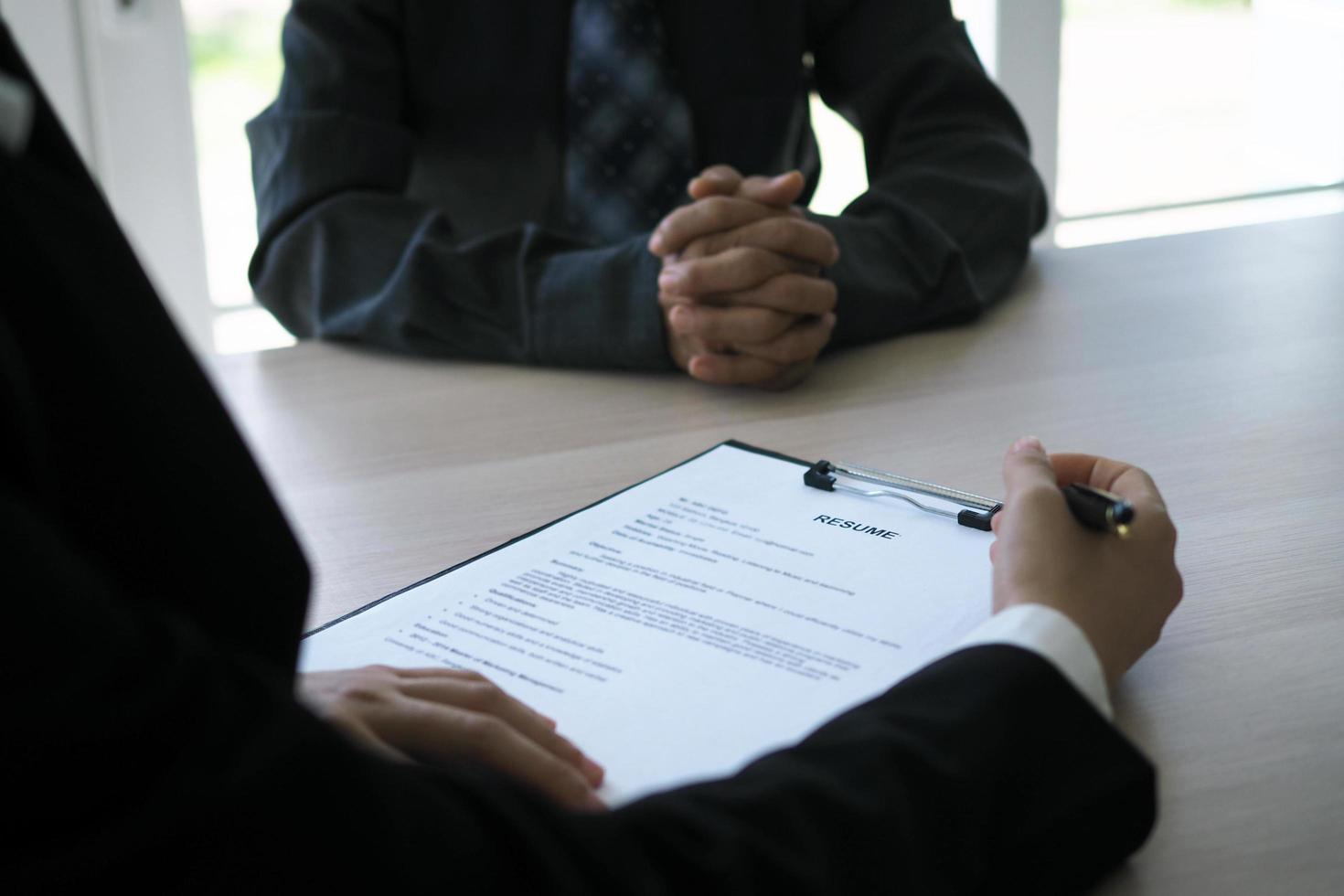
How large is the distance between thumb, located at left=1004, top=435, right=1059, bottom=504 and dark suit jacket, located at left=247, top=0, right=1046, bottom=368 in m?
0.41

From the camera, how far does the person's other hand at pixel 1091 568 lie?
518mm

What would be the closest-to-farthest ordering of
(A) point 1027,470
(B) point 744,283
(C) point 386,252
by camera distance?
1. (A) point 1027,470
2. (B) point 744,283
3. (C) point 386,252

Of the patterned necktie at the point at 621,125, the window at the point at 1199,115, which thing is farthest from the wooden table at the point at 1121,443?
the window at the point at 1199,115

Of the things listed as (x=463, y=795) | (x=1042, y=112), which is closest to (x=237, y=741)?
(x=463, y=795)

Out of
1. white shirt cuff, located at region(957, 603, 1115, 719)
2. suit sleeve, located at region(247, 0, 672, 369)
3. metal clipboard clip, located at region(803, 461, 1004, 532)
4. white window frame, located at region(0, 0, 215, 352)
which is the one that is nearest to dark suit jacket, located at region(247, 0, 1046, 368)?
suit sleeve, located at region(247, 0, 672, 369)

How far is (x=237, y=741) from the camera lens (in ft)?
0.99

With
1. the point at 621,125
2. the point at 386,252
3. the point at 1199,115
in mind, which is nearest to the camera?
the point at 386,252

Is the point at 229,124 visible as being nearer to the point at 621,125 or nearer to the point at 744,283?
the point at 621,125

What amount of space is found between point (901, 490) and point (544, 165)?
0.73 meters

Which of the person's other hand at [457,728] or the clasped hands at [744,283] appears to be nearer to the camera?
the person's other hand at [457,728]

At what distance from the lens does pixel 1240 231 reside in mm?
1272

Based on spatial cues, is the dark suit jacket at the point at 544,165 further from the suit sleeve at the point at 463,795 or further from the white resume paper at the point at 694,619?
the suit sleeve at the point at 463,795

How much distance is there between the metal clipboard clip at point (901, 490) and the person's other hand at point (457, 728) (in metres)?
0.29

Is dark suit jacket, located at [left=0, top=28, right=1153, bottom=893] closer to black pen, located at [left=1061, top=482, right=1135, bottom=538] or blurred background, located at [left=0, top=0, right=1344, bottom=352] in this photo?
black pen, located at [left=1061, top=482, right=1135, bottom=538]
